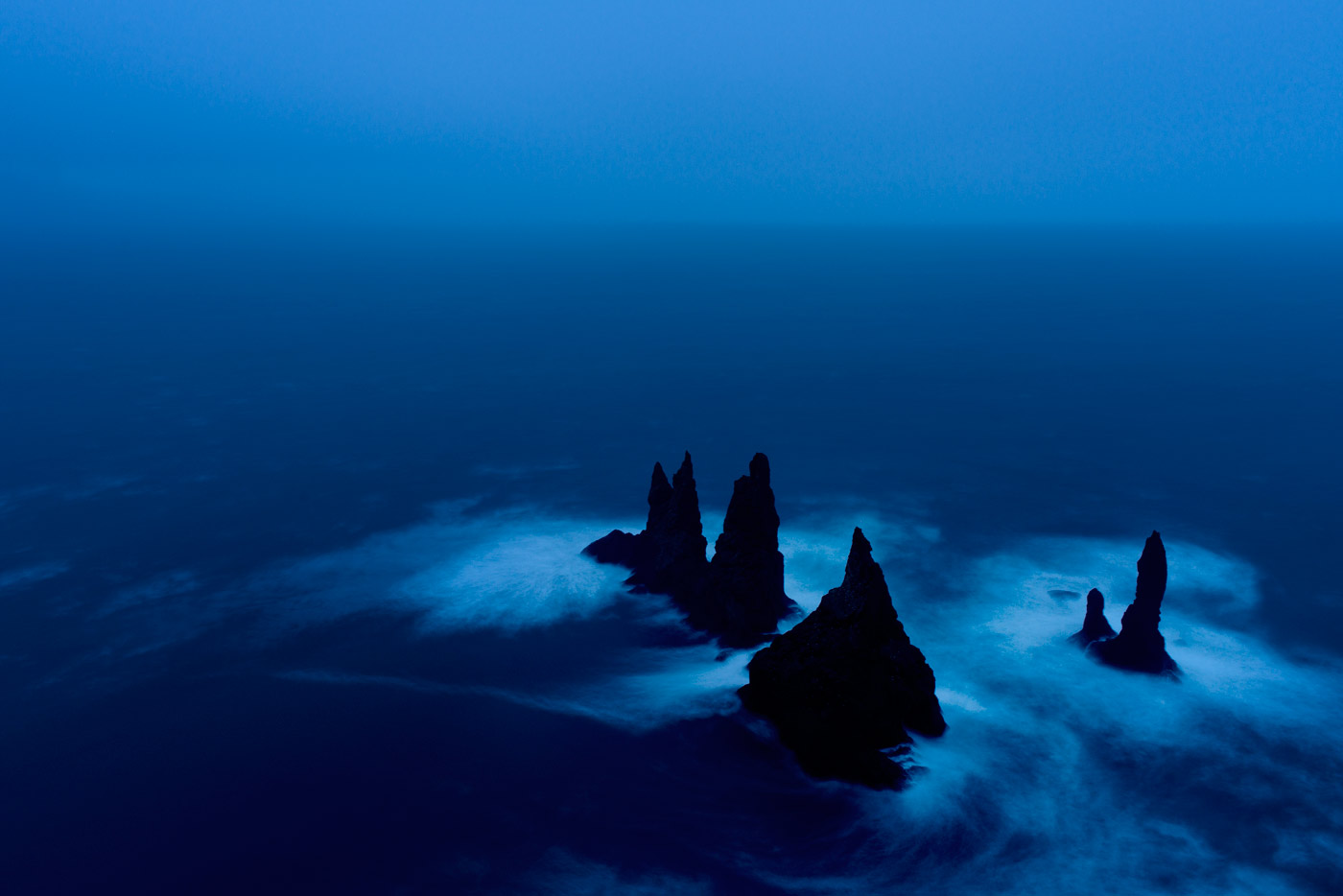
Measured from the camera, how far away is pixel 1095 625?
61.8 metres

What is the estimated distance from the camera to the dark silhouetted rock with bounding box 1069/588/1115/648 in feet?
202

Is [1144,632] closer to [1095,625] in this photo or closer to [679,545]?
[1095,625]

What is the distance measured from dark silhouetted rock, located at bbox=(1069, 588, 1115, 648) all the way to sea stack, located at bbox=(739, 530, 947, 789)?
17.8 metres

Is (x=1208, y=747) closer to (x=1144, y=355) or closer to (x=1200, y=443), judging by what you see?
(x=1200, y=443)

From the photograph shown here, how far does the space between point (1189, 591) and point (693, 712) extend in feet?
156

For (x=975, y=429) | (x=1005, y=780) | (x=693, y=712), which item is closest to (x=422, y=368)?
(x=975, y=429)

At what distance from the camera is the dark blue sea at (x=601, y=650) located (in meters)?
42.6

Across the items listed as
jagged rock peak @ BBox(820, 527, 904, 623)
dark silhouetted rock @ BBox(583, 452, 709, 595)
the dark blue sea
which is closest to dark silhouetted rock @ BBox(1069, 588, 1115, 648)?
the dark blue sea

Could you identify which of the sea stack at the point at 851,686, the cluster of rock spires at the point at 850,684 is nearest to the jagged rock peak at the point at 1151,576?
the cluster of rock spires at the point at 850,684

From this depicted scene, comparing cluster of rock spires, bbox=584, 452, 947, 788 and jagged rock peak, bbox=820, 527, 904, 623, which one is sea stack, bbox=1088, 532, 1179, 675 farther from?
jagged rock peak, bbox=820, 527, 904, 623

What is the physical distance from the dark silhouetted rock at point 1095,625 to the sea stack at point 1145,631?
1446 millimetres

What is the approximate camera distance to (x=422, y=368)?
158 meters

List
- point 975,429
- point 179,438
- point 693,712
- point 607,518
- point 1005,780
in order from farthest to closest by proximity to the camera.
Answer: point 975,429 → point 179,438 → point 607,518 → point 693,712 → point 1005,780

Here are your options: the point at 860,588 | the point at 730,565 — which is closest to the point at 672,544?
the point at 730,565
